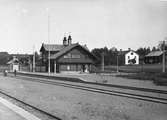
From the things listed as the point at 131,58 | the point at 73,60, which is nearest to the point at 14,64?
the point at 73,60

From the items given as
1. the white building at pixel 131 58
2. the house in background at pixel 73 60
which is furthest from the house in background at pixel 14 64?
the white building at pixel 131 58

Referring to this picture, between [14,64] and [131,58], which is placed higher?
[131,58]

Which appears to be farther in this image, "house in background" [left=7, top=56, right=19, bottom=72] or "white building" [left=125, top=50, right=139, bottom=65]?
"white building" [left=125, top=50, right=139, bottom=65]

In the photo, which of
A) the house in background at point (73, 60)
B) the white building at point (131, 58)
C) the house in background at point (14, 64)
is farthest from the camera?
the white building at point (131, 58)

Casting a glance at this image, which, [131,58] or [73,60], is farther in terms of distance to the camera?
[131,58]

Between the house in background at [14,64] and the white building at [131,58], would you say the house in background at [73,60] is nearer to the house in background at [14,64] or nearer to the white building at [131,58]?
the house in background at [14,64]

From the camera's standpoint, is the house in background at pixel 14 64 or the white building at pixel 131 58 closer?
the house in background at pixel 14 64

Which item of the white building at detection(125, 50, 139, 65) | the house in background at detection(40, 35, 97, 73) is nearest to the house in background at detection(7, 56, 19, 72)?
the house in background at detection(40, 35, 97, 73)

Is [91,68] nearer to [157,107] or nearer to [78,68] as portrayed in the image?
[78,68]

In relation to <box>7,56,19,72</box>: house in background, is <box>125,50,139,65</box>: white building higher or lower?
higher

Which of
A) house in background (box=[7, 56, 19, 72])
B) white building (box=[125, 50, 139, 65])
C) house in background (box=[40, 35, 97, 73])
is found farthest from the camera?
white building (box=[125, 50, 139, 65])

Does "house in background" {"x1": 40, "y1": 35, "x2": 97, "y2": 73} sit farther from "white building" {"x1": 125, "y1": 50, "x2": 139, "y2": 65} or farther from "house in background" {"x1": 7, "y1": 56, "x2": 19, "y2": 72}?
"white building" {"x1": 125, "y1": 50, "x2": 139, "y2": 65}

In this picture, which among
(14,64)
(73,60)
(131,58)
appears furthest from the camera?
(131,58)

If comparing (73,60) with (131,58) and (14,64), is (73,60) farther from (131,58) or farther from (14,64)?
(131,58)
